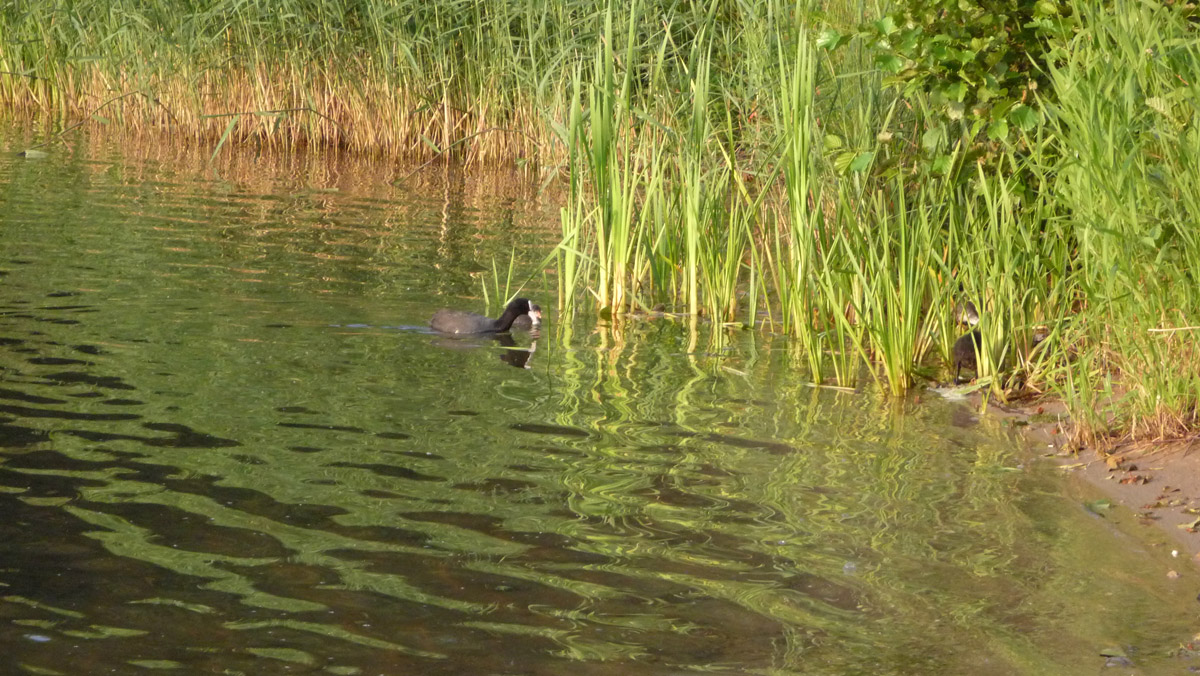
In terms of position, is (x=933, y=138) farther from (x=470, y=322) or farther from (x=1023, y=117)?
(x=470, y=322)

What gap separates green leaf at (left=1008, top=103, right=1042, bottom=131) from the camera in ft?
23.3

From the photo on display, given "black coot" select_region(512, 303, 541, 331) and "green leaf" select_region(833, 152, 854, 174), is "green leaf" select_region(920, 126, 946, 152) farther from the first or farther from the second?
"black coot" select_region(512, 303, 541, 331)

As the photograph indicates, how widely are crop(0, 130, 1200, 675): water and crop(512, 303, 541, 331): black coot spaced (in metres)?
0.19

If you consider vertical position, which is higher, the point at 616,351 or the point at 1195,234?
the point at 1195,234

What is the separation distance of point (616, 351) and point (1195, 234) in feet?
12.0

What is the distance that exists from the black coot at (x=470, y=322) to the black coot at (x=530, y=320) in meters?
0.08

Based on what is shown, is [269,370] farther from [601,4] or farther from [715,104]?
[601,4]

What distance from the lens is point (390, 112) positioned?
56.4 ft

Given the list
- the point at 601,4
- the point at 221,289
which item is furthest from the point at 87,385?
the point at 601,4

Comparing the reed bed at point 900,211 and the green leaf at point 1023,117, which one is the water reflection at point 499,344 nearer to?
the reed bed at point 900,211

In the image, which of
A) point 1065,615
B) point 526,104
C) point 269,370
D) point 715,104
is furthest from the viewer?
point 526,104

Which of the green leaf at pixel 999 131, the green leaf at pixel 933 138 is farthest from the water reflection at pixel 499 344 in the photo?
the green leaf at pixel 999 131

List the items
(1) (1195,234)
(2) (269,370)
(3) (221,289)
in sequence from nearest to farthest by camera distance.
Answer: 1. (1) (1195,234)
2. (2) (269,370)
3. (3) (221,289)

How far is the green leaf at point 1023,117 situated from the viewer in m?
7.10
